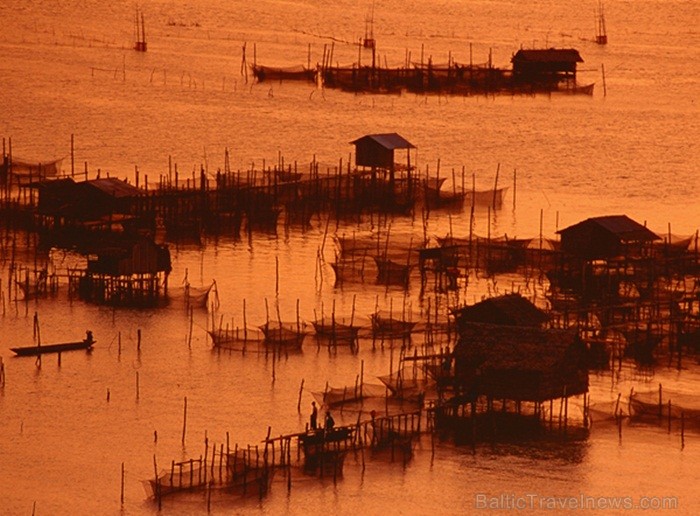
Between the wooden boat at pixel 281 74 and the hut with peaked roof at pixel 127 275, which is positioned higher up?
the wooden boat at pixel 281 74

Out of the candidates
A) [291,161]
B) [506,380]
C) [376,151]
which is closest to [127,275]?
[506,380]

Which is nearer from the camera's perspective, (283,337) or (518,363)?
(518,363)

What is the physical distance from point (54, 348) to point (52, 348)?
0.04m

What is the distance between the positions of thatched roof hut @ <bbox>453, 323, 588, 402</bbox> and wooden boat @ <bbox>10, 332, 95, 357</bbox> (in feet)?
23.1

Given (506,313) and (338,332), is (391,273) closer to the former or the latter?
(338,332)

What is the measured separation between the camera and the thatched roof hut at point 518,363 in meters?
31.4

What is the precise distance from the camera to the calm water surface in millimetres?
30359

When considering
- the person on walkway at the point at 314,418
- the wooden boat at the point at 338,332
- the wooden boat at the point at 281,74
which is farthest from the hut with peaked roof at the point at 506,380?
the wooden boat at the point at 281,74

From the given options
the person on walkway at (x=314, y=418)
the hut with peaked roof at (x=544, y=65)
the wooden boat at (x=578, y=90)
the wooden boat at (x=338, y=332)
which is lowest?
the person on walkway at (x=314, y=418)

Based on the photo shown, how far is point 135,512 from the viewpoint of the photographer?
28.1 metres

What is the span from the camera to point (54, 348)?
117 feet

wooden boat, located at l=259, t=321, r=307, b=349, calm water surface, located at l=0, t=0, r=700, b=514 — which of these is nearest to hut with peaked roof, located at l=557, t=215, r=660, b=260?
calm water surface, located at l=0, t=0, r=700, b=514

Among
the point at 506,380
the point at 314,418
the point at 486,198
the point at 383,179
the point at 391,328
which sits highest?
the point at 383,179

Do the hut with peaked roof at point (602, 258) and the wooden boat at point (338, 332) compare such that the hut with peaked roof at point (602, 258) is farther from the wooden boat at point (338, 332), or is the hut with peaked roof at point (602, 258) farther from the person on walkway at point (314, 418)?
the person on walkway at point (314, 418)
